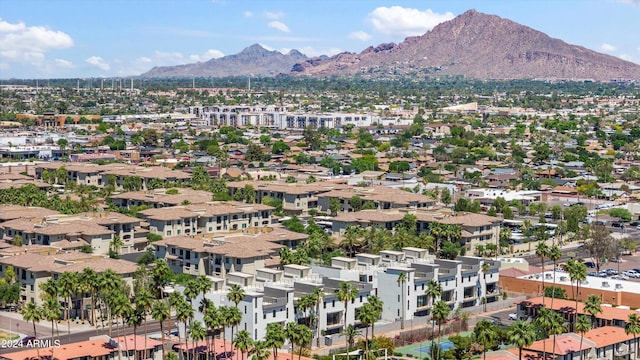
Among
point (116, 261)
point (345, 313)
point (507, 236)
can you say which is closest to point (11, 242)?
point (116, 261)

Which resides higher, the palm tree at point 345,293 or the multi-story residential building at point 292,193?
the palm tree at point 345,293

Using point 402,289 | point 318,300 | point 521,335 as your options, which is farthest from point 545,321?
point 402,289

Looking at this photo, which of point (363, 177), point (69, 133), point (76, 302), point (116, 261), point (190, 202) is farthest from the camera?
point (69, 133)

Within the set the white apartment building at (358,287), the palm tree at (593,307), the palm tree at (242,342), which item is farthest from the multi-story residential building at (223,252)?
the palm tree at (593,307)

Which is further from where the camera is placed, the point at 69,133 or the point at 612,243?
the point at 69,133

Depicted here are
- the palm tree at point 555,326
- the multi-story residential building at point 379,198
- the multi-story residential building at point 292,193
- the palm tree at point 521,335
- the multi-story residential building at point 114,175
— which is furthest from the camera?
the multi-story residential building at point 114,175

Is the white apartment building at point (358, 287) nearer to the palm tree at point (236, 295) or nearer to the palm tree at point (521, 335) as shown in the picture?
the palm tree at point (236, 295)

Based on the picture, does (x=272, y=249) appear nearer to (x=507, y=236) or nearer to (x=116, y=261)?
(x=116, y=261)

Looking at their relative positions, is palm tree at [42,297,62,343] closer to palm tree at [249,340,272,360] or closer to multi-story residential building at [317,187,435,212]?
palm tree at [249,340,272,360]
